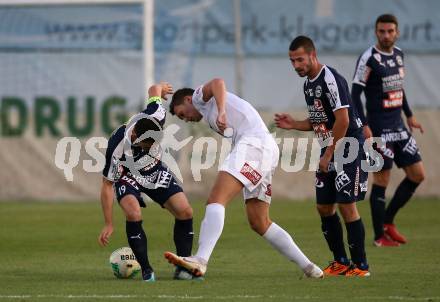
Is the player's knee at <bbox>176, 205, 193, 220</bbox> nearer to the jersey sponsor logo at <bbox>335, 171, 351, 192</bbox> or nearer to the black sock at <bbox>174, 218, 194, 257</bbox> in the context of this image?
the black sock at <bbox>174, 218, 194, 257</bbox>

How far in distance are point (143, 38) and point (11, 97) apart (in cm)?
282

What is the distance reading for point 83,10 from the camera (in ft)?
73.6

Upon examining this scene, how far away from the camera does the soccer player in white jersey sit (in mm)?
9250

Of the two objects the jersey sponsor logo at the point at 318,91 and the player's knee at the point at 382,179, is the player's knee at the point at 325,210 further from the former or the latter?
the player's knee at the point at 382,179

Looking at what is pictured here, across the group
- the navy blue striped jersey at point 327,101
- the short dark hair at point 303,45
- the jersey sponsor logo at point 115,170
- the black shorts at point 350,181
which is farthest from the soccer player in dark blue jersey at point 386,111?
the jersey sponsor logo at point 115,170

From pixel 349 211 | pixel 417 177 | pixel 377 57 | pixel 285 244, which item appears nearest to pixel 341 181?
pixel 349 211

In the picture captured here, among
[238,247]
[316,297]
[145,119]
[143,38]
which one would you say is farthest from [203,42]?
[316,297]

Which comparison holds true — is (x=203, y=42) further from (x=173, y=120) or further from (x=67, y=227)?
(x=67, y=227)

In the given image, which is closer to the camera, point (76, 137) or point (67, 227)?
point (67, 227)

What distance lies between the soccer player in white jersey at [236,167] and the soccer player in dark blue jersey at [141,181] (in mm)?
347

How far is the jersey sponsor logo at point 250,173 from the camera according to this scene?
9.35 m

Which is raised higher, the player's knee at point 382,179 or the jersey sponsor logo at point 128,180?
the jersey sponsor logo at point 128,180

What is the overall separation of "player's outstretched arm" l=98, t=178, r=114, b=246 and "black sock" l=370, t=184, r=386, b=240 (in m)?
4.40

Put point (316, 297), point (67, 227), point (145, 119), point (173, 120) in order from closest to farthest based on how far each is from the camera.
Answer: point (316, 297)
point (145, 119)
point (67, 227)
point (173, 120)
